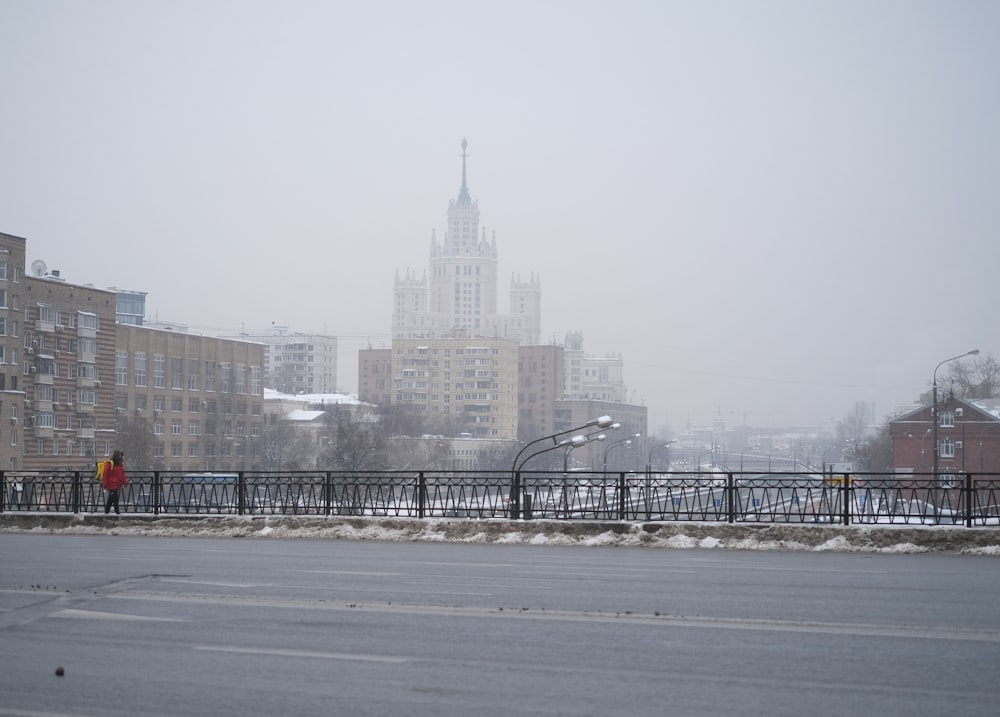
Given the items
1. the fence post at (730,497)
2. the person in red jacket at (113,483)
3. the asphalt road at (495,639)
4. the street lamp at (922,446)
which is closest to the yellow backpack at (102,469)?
the person in red jacket at (113,483)

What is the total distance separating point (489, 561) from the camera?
18.8m

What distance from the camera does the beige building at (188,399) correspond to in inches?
4053

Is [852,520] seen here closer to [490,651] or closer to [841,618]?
[841,618]

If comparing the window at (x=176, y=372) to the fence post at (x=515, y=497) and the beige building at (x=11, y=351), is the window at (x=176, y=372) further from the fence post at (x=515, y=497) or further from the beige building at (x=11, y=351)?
the fence post at (x=515, y=497)

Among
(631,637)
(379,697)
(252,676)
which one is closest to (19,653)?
(252,676)

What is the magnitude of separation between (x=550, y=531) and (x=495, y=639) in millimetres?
13307

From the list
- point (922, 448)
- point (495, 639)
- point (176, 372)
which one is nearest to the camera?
point (495, 639)

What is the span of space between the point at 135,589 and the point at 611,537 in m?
11.0

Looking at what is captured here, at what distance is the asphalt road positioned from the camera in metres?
8.14

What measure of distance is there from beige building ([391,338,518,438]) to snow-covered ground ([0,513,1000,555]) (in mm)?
163882

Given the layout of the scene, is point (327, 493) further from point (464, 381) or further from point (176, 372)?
point (464, 381)

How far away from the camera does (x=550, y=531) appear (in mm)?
23812

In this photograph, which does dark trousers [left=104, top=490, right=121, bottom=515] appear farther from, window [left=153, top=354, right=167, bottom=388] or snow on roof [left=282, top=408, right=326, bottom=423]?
snow on roof [left=282, top=408, right=326, bottom=423]

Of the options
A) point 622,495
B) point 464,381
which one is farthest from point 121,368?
point 464,381
